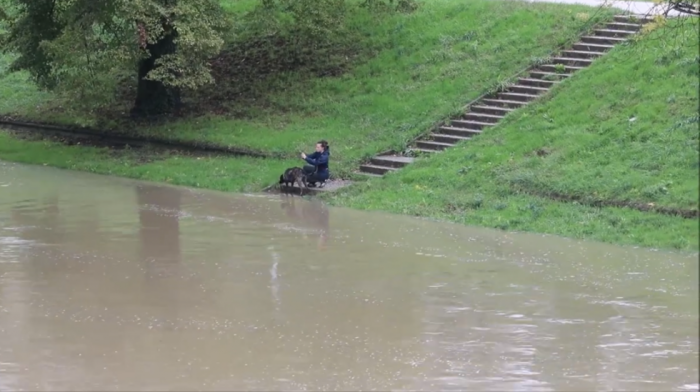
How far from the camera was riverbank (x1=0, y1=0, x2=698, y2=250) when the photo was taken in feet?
54.0

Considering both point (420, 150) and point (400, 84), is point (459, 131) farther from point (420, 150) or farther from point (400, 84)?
point (400, 84)

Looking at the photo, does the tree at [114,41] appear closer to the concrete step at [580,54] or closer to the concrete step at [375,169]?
the concrete step at [375,169]

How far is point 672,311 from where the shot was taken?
1150 centimetres

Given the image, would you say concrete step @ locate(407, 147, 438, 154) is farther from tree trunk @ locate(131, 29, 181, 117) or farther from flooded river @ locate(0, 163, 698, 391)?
tree trunk @ locate(131, 29, 181, 117)

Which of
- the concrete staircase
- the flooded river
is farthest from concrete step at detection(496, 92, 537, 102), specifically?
the flooded river

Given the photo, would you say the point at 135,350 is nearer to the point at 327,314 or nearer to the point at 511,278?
the point at 327,314

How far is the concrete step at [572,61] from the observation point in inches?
868

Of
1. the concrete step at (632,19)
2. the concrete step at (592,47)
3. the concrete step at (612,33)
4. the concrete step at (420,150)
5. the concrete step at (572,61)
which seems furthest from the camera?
the concrete step at (612,33)

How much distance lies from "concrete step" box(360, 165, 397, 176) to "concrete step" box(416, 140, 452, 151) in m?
1.11

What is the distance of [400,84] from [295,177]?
578 centimetres

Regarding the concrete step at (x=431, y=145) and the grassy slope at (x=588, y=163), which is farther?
the concrete step at (x=431, y=145)

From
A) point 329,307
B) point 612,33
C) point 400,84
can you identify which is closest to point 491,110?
point 400,84

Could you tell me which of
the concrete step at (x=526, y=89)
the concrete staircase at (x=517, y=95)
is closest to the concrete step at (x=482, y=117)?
the concrete staircase at (x=517, y=95)

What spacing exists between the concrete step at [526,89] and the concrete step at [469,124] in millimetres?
1360
